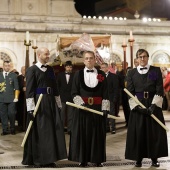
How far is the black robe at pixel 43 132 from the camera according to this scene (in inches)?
274

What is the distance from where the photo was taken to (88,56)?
23.0 ft

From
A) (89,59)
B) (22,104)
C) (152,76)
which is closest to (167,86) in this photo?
(22,104)

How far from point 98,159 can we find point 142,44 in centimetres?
1637

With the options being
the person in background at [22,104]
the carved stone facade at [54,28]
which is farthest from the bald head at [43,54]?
the carved stone facade at [54,28]

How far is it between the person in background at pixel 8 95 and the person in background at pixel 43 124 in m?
4.27

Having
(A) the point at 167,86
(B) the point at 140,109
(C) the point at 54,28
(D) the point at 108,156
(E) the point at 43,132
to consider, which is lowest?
(D) the point at 108,156

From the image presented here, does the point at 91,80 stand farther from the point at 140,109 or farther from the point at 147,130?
the point at 147,130

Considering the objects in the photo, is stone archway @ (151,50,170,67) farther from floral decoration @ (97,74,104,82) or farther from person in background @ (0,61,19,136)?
floral decoration @ (97,74,104,82)

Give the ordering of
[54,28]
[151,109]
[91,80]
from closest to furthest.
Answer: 1. [151,109]
2. [91,80]
3. [54,28]

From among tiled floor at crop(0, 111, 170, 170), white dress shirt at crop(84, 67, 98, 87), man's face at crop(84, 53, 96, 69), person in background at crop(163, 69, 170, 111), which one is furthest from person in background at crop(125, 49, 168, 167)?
person in background at crop(163, 69, 170, 111)

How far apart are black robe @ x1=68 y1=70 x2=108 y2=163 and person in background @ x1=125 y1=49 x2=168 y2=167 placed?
458 millimetres

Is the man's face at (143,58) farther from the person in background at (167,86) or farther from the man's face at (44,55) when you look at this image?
the person in background at (167,86)

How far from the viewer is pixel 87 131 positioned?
22.7 ft

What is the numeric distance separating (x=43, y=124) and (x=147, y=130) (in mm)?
1621
